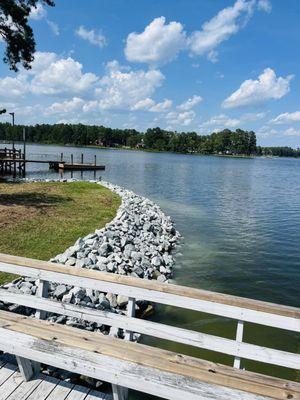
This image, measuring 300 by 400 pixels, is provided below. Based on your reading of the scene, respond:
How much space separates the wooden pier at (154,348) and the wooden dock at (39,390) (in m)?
0.12

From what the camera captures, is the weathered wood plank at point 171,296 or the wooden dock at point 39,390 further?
the wooden dock at point 39,390

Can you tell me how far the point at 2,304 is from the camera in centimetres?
674

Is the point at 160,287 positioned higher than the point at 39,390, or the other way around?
the point at 160,287

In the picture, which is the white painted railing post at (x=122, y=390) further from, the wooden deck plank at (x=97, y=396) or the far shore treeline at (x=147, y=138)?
the far shore treeline at (x=147, y=138)

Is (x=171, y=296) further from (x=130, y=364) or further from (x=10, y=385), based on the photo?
(x=10, y=385)

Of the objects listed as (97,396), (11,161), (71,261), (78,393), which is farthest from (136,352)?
(11,161)

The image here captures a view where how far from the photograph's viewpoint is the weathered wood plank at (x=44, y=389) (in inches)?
150

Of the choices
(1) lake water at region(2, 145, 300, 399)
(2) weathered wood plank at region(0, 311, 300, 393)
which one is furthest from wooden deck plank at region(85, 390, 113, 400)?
(1) lake water at region(2, 145, 300, 399)

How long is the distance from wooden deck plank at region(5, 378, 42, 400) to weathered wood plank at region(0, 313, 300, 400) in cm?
49

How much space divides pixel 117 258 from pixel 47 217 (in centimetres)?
509

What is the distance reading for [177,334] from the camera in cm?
381

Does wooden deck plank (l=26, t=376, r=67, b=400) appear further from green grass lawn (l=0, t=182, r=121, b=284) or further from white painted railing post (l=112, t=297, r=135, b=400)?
green grass lawn (l=0, t=182, r=121, b=284)

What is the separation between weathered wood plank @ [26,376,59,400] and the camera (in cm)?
381

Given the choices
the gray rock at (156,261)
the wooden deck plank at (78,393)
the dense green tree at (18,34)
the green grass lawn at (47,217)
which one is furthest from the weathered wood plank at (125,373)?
the dense green tree at (18,34)
